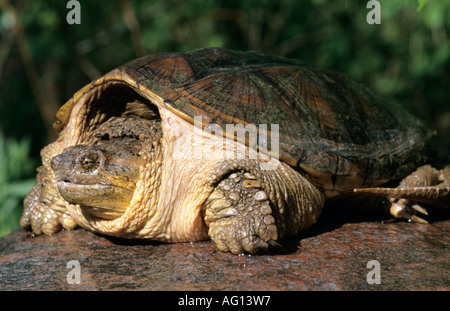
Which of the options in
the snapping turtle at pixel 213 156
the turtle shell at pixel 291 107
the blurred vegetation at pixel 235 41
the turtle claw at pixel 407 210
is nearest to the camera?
the snapping turtle at pixel 213 156

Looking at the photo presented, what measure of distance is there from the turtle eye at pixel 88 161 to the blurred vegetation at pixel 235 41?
4307mm

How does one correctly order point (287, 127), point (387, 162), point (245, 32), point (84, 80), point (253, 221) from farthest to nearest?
point (84, 80) < point (245, 32) < point (387, 162) < point (287, 127) < point (253, 221)

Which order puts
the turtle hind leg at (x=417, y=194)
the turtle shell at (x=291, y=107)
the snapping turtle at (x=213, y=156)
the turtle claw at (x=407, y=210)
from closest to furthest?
the snapping turtle at (x=213, y=156), the turtle shell at (x=291, y=107), the turtle hind leg at (x=417, y=194), the turtle claw at (x=407, y=210)

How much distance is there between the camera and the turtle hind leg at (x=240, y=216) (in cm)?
219

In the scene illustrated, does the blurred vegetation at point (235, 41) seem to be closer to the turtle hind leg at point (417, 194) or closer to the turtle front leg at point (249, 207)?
the turtle hind leg at point (417, 194)

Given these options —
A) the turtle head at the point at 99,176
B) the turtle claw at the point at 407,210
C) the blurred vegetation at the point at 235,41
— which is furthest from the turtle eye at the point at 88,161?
the blurred vegetation at the point at 235,41

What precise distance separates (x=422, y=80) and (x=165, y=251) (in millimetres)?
6001

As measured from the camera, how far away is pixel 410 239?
2.49 metres

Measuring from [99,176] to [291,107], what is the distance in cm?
120

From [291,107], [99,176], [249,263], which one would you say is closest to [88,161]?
[99,176]

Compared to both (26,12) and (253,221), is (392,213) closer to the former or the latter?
(253,221)

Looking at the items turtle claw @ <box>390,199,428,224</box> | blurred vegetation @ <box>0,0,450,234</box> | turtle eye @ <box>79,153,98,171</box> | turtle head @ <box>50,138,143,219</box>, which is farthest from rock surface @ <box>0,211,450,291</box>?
blurred vegetation @ <box>0,0,450,234</box>

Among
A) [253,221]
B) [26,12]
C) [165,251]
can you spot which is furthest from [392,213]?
[26,12]

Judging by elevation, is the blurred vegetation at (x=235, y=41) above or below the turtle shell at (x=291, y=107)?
above
